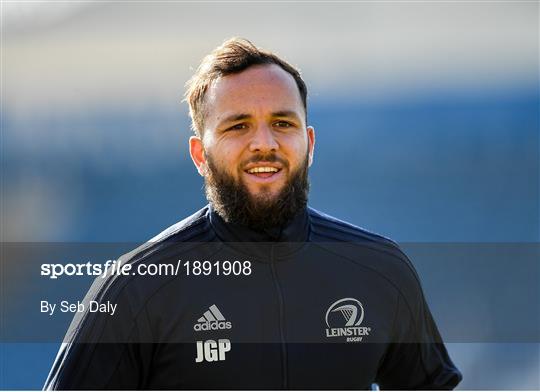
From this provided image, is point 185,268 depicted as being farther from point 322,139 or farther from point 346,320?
point 322,139

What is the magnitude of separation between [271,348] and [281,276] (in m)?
0.19

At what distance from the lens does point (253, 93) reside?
6.87 feet

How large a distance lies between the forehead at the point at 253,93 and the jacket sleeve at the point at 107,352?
21.8 inches

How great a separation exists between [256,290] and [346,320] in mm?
249

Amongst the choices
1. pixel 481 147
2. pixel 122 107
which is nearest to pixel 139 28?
pixel 122 107

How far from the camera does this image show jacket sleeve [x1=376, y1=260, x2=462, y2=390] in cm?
213

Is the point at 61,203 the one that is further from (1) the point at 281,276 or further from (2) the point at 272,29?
(1) the point at 281,276

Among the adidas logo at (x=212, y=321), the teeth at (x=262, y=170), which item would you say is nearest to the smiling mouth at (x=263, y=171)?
the teeth at (x=262, y=170)

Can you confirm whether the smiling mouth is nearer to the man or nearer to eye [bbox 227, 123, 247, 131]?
the man

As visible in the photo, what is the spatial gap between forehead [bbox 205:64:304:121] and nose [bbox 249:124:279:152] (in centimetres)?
6

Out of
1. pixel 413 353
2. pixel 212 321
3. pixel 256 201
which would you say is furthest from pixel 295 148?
pixel 413 353

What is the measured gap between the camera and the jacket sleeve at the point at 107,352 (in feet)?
6.26

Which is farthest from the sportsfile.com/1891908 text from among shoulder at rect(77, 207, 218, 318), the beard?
the beard

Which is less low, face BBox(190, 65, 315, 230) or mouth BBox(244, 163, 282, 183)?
face BBox(190, 65, 315, 230)
